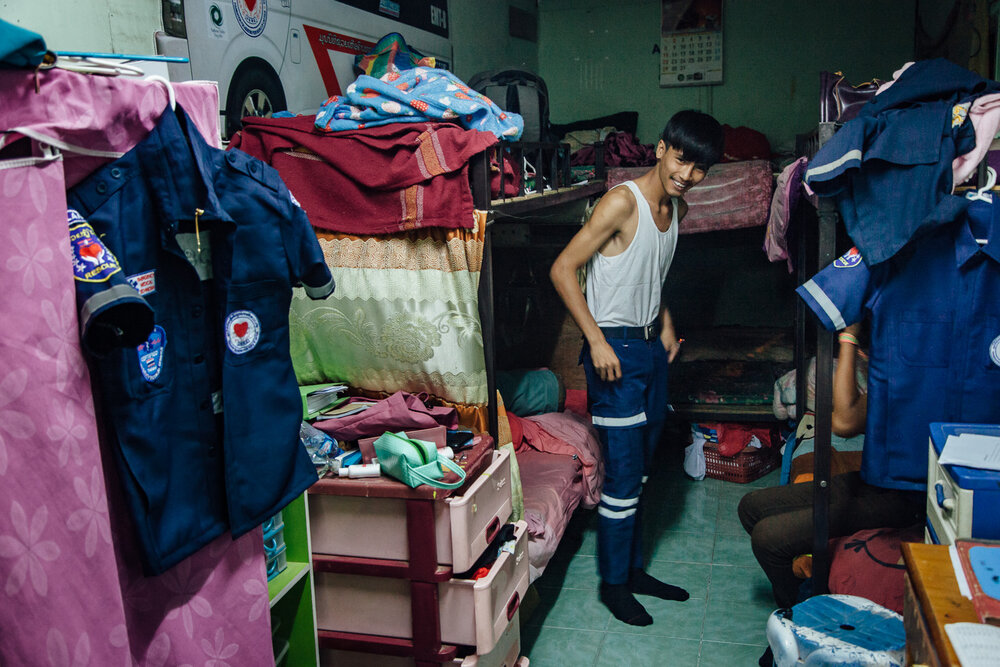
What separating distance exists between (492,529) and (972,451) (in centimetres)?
131

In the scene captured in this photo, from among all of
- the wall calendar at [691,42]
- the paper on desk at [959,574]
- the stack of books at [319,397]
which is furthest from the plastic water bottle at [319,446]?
the wall calendar at [691,42]

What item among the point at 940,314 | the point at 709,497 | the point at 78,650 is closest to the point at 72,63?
the point at 78,650

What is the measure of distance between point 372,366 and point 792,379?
284 centimetres

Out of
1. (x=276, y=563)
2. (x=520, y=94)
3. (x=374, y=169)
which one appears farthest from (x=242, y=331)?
(x=520, y=94)

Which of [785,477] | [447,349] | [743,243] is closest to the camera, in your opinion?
[447,349]

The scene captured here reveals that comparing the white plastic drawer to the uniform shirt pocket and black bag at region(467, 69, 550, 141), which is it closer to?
the uniform shirt pocket

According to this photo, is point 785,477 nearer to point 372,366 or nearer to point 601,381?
point 601,381

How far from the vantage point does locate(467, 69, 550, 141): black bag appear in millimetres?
3455

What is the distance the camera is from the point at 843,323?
2.26 metres

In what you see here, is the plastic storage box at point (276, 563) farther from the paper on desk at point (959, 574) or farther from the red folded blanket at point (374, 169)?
the paper on desk at point (959, 574)

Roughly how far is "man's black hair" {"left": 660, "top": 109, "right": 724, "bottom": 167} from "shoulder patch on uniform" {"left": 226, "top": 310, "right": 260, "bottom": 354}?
6.19 ft

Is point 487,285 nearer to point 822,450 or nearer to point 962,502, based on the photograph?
point 822,450

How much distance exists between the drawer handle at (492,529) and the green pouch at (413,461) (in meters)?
0.24

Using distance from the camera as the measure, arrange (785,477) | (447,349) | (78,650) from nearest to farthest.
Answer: (78,650) → (447,349) → (785,477)
